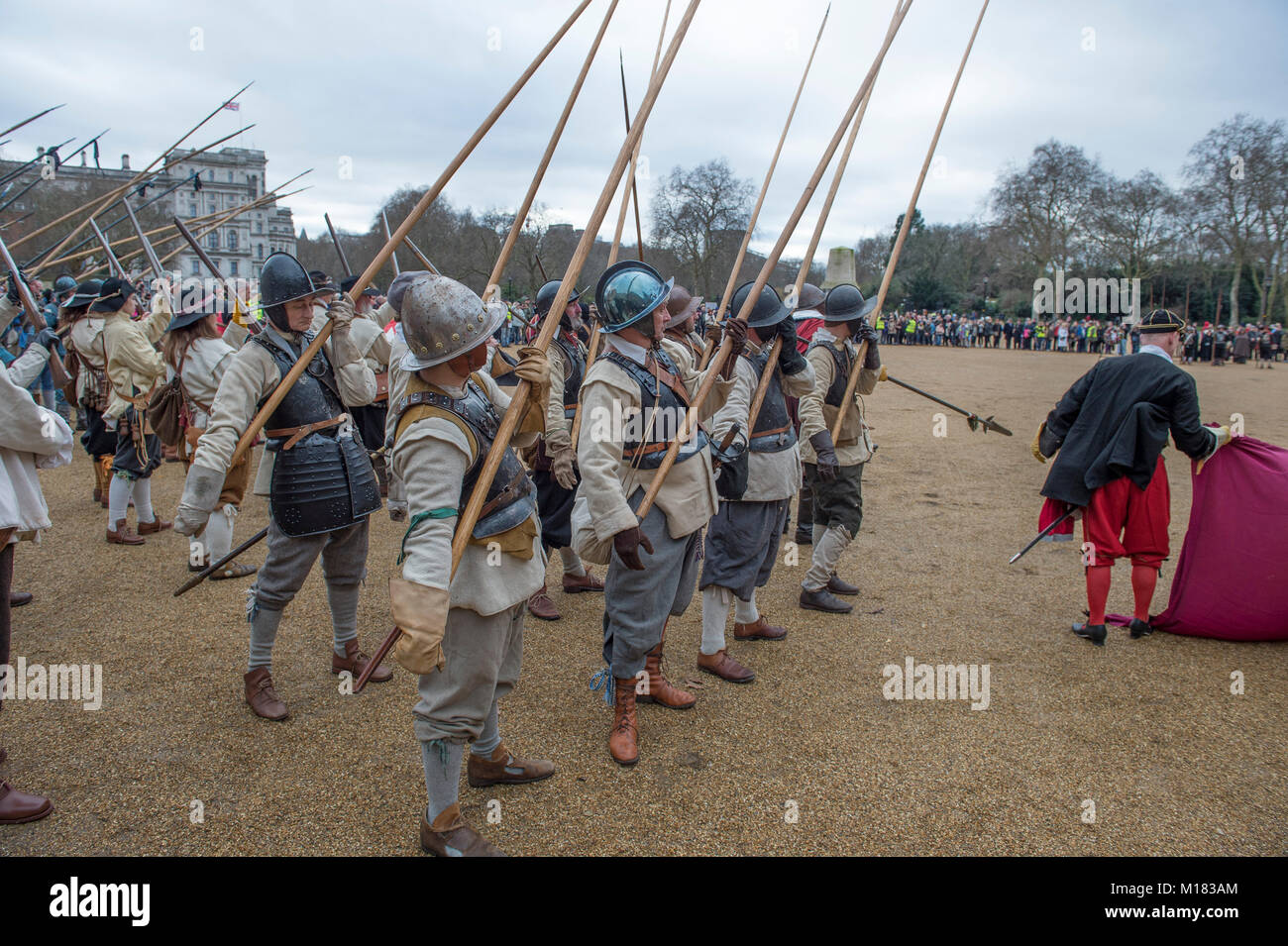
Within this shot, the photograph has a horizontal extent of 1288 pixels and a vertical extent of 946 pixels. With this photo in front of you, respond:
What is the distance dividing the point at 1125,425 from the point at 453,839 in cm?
437

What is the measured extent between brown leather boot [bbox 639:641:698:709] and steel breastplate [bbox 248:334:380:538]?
1.70 m

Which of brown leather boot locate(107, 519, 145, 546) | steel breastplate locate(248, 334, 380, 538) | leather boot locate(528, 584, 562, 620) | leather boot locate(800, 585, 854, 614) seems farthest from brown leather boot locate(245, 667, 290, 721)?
brown leather boot locate(107, 519, 145, 546)

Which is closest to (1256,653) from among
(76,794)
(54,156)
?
(76,794)

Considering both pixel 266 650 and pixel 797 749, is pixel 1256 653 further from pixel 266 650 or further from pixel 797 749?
pixel 266 650

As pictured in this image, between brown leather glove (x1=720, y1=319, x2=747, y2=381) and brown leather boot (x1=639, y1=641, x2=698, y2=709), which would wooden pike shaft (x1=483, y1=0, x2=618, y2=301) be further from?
brown leather boot (x1=639, y1=641, x2=698, y2=709)

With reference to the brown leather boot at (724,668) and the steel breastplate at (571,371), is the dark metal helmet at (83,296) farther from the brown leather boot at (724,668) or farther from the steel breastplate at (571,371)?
the brown leather boot at (724,668)

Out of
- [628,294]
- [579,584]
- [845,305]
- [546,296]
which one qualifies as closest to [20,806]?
[628,294]

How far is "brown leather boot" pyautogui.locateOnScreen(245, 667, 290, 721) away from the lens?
3789 mm

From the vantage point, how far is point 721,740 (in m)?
3.70

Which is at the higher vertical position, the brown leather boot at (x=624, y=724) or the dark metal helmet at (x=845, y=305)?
the dark metal helmet at (x=845, y=305)

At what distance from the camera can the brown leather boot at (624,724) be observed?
3510 mm

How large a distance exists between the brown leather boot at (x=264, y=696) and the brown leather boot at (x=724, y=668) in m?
2.25

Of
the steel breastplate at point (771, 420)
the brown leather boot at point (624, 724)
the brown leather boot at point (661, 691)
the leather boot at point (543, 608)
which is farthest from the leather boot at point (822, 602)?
the brown leather boot at point (624, 724)

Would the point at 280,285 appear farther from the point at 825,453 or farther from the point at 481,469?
the point at 825,453
